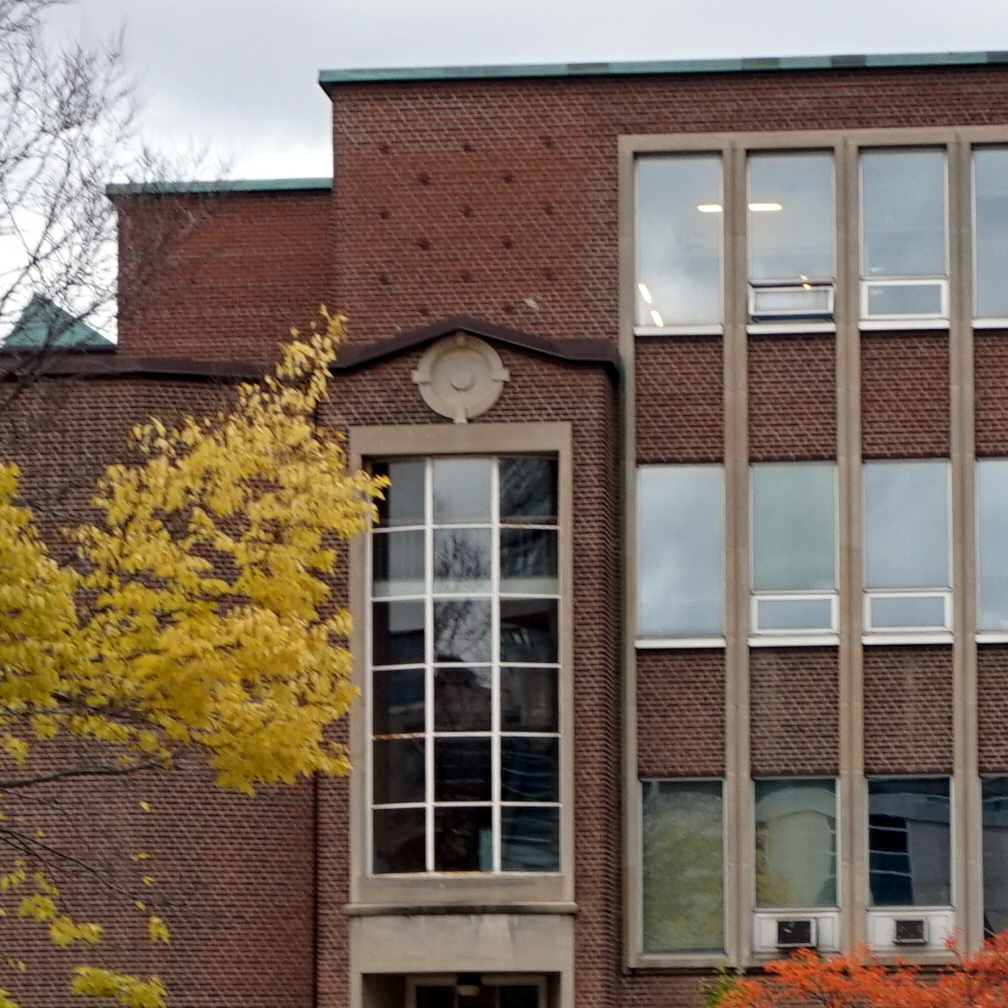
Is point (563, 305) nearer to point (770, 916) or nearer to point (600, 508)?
point (600, 508)

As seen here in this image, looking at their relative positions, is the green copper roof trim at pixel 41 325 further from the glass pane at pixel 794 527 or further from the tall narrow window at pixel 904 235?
the tall narrow window at pixel 904 235

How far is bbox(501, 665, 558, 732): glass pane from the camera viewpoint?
28.8m

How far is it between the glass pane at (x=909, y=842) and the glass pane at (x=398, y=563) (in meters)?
5.94

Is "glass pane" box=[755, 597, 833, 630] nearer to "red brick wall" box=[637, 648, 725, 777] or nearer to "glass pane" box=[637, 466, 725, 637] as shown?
"glass pane" box=[637, 466, 725, 637]

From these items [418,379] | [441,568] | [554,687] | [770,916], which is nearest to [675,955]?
[770,916]

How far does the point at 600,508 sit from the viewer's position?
29.1m

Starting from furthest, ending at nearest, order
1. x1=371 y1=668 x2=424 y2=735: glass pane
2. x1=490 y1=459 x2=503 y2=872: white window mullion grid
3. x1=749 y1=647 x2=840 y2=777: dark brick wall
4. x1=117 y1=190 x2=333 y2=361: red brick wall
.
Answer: x1=117 y1=190 x2=333 y2=361: red brick wall, x1=749 y1=647 x2=840 y2=777: dark brick wall, x1=371 y1=668 x2=424 y2=735: glass pane, x1=490 y1=459 x2=503 y2=872: white window mullion grid

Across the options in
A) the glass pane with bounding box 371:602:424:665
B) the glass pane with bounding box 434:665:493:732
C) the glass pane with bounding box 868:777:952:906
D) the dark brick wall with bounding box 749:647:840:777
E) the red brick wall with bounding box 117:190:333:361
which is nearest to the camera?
the glass pane with bounding box 434:665:493:732

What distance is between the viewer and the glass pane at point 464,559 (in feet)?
95.0

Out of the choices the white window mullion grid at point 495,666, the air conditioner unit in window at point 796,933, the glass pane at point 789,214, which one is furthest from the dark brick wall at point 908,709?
the glass pane at point 789,214

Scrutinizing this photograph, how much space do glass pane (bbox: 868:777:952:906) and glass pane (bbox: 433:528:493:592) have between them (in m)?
5.31

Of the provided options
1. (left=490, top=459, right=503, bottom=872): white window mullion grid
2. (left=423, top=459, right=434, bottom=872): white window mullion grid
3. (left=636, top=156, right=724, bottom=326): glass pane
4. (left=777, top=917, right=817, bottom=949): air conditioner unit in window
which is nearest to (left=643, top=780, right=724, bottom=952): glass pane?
(left=777, top=917, right=817, bottom=949): air conditioner unit in window

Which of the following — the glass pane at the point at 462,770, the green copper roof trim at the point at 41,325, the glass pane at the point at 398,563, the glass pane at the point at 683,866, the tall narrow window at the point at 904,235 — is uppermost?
the tall narrow window at the point at 904,235

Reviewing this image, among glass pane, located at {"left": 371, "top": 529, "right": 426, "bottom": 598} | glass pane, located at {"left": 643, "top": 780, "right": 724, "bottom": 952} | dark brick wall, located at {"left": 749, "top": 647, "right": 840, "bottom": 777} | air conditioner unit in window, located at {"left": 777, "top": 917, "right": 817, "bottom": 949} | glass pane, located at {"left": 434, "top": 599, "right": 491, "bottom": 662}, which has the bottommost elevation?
air conditioner unit in window, located at {"left": 777, "top": 917, "right": 817, "bottom": 949}
